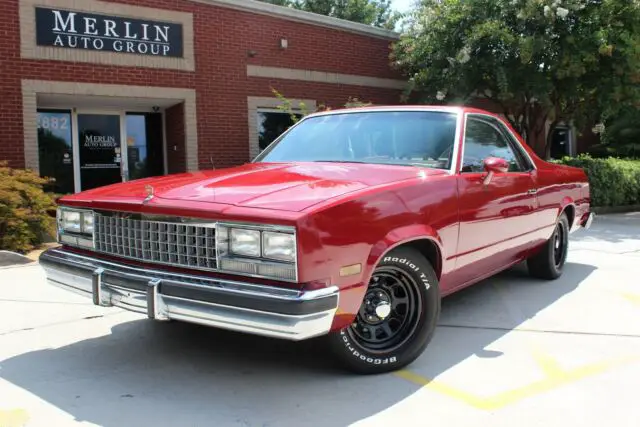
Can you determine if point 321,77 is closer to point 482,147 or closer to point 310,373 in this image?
point 482,147

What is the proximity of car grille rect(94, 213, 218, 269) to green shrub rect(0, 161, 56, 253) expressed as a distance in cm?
461

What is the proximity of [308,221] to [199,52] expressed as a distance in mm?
8939

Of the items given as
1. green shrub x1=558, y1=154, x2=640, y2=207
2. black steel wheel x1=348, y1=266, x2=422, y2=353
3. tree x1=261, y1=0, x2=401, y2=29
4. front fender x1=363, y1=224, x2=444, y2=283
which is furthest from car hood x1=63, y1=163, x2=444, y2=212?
tree x1=261, y1=0, x2=401, y2=29

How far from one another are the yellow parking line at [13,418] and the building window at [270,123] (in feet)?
30.2

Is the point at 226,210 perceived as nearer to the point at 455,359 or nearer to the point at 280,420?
the point at 280,420

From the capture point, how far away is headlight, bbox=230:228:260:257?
2.98 metres

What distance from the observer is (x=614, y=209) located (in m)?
13.9

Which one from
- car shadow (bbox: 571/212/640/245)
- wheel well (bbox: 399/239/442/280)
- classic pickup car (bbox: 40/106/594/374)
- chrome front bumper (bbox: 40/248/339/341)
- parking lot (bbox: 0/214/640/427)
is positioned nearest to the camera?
chrome front bumper (bbox: 40/248/339/341)

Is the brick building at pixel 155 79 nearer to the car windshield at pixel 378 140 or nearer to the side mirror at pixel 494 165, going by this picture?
the car windshield at pixel 378 140

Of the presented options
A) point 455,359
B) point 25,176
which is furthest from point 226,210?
point 25,176

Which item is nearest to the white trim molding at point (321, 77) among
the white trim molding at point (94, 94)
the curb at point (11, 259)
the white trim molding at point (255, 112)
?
the white trim molding at point (255, 112)

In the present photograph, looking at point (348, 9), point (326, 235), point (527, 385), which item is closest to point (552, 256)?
point (527, 385)

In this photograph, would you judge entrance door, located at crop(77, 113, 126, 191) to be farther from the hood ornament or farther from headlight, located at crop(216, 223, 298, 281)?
headlight, located at crop(216, 223, 298, 281)

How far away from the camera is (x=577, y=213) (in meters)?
6.45
